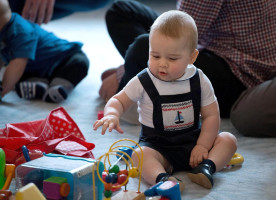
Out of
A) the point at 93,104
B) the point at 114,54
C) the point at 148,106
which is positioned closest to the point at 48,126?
the point at 148,106

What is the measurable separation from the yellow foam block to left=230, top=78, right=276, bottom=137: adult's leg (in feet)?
2.64

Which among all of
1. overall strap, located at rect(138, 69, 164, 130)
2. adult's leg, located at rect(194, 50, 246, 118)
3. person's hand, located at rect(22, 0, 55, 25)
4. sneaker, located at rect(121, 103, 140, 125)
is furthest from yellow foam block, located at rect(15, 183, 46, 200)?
person's hand, located at rect(22, 0, 55, 25)

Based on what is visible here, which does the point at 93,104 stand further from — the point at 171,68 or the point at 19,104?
the point at 171,68

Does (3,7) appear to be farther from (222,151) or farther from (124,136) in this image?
(222,151)

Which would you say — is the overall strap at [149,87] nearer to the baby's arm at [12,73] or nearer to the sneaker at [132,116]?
the sneaker at [132,116]

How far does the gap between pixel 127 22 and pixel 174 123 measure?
31.1 inches

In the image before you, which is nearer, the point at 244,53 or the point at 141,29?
the point at 244,53

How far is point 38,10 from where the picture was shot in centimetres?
204

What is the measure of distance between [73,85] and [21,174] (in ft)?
3.40

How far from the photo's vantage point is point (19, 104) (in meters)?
1.81

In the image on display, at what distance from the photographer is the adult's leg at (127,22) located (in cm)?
183

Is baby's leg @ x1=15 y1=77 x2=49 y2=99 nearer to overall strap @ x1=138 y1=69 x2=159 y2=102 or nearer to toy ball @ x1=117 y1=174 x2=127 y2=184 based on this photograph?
overall strap @ x1=138 y1=69 x2=159 y2=102

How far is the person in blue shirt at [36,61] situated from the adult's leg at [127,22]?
0.84 feet

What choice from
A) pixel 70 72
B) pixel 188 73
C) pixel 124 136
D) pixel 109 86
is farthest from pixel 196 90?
pixel 70 72
